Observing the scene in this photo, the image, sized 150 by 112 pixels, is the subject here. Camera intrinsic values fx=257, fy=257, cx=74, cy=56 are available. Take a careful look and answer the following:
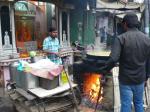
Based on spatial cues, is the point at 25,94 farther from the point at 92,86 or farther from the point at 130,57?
the point at 92,86

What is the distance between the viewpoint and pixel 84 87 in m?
7.47

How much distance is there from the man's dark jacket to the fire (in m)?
2.31

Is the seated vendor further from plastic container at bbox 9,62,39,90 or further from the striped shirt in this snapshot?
plastic container at bbox 9,62,39,90

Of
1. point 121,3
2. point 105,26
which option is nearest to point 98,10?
point 105,26

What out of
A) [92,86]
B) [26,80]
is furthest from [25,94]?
[92,86]

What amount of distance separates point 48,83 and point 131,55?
183 cm

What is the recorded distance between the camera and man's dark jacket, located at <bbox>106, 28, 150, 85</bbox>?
450 cm

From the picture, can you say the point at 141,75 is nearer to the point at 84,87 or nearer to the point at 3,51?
the point at 84,87

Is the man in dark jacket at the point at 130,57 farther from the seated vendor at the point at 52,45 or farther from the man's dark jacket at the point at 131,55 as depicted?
the seated vendor at the point at 52,45

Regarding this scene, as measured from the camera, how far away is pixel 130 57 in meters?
4.60

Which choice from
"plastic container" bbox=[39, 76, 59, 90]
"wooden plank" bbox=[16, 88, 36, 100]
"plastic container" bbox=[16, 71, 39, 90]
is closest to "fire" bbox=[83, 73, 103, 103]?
"plastic container" bbox=[39, 76, 59, 90]

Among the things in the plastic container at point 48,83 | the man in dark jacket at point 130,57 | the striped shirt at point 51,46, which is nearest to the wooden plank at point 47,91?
the plastic container at point 48,83

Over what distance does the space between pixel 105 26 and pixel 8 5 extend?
551 centimetres

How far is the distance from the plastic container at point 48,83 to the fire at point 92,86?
181 centimetres
